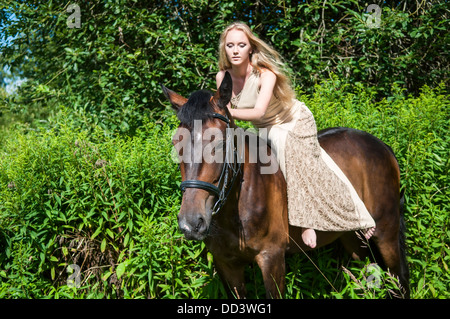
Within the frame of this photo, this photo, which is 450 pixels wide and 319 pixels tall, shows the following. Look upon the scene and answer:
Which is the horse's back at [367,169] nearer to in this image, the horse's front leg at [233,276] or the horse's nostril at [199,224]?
the horse's front leg at [233,276]

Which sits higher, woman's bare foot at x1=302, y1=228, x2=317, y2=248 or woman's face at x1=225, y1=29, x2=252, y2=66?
woman's face at x1=225, y1=29, x2=252, y2=66

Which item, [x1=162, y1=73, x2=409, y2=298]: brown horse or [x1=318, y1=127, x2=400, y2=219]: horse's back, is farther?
[x1=318, y1=127, x2=400, y2=219]: horse's back

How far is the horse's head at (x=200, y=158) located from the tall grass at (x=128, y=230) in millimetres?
1212

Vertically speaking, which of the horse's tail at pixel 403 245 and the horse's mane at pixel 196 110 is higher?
the horse's mane at pixel 196 110

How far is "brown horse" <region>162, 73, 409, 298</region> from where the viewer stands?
2.22 metres

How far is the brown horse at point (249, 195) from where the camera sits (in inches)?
87.5

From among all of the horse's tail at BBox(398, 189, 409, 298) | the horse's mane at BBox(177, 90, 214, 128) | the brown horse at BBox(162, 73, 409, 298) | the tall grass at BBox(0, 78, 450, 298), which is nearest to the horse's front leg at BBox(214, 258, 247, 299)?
the brown horse at BBox(162, 73, 409, 298)

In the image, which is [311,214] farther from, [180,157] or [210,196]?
[180,157]

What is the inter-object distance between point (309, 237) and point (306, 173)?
50 cm

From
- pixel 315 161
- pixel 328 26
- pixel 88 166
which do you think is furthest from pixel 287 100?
pixel 328 26

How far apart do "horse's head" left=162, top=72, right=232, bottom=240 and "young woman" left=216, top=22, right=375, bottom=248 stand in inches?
22.1

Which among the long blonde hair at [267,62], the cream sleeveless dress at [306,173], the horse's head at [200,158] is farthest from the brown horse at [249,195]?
the long blonde hair at [267,62]

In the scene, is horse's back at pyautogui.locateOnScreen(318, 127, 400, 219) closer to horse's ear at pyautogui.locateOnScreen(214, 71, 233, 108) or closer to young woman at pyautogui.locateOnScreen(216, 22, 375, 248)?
young woman at pyautogui.locateOnScreen(216, 22, 375, 248)

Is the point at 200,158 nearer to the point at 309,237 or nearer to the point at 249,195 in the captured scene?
the point at 249,195
